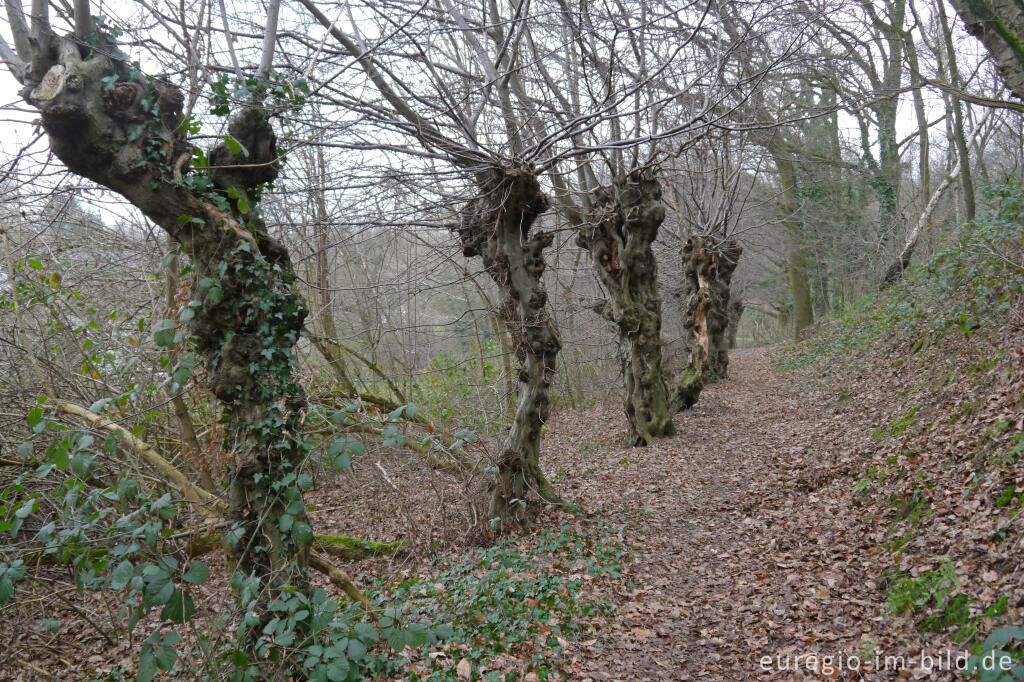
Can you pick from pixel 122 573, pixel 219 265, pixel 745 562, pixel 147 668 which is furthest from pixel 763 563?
pixel 219 265

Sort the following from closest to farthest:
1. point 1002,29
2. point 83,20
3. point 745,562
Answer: point 83,20, point 745,562, point 1002,29

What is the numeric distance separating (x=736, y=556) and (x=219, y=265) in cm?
493

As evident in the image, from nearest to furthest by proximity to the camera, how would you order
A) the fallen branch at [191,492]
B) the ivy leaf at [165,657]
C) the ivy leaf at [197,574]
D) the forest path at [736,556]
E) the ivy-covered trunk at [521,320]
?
1. the ivy leaf at [165,657]
2. the ivy leaf at [197,574]
3. the forest path at [736,556]
4. the fallen branch at [191,492]
5. the ivy-covered trunk at [521,320]

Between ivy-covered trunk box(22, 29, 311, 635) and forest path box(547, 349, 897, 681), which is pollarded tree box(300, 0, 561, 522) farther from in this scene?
ivy-covered trunk box(22, 29, 311, 635)

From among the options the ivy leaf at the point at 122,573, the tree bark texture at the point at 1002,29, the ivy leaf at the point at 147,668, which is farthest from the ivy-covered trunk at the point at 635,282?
the ivy leaf at the point at 147,668

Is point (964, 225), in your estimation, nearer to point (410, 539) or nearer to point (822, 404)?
point (822, 404)

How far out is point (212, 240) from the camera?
142 inches

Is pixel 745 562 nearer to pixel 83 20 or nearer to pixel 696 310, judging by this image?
pixel 83 20

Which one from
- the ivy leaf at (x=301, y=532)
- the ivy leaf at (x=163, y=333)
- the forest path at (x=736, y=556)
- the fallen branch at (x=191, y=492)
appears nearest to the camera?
the ivy leaf at (x=163, y=333)

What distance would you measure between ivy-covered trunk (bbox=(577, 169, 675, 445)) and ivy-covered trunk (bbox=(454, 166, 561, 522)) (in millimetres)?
2936

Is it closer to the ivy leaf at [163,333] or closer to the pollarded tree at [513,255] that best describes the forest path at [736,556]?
the pollarded tree at [513,255]

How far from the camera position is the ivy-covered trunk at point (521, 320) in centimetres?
652

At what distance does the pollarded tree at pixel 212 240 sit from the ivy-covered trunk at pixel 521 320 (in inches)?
124

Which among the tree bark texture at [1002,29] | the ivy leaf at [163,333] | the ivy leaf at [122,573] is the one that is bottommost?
the ivy leaf at [122,573]
